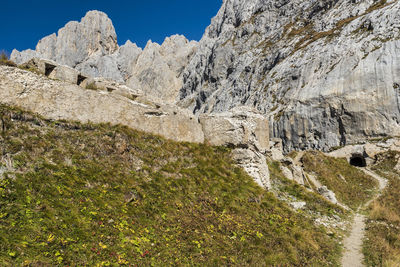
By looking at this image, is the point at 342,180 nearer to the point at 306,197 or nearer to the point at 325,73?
the point at 306,197

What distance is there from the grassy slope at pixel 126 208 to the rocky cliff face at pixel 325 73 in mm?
50102

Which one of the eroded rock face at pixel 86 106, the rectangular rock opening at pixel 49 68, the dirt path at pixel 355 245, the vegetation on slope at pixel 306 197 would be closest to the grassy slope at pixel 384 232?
the dirt path at pixel 355 245

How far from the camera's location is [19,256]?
5484 mm

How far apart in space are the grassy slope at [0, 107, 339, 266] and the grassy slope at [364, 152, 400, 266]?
155cm

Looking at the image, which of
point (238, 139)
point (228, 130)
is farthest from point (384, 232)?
point (228, 130)

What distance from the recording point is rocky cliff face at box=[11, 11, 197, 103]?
16588 cm

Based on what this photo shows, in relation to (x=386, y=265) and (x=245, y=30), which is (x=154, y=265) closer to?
(x=386, y=265)

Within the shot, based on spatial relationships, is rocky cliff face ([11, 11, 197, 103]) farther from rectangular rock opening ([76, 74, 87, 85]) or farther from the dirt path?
the dirt path

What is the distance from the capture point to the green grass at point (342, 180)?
22094 millimetres

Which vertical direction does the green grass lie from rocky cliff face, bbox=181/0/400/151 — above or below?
below

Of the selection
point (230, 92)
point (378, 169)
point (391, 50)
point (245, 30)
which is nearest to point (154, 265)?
point (378, 169)

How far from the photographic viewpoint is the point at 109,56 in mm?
176250

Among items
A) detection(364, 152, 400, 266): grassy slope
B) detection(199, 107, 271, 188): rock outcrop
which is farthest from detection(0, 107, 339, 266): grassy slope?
detection(199, 107, 271, 188): rock outcrop

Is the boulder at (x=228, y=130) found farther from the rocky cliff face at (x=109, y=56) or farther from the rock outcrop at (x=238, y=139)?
the rocky cliff face at (x=109, y=56)
